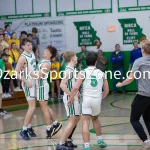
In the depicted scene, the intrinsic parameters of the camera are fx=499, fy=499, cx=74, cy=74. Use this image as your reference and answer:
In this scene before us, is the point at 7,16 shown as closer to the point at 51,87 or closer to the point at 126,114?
the point at 51,87

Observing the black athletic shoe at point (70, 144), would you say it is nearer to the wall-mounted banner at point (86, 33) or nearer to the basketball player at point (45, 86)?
the basketball player at point (45, 86)

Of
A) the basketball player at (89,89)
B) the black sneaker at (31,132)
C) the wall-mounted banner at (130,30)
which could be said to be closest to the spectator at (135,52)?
the wall-mounted banner at (130,30)

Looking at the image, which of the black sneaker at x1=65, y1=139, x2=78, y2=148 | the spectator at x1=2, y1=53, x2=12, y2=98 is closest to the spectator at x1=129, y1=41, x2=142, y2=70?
the spectator at x1=2, y1=53, x2=12, y2=98

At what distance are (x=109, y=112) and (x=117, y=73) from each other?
7.08 metres

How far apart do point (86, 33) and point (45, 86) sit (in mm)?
11862

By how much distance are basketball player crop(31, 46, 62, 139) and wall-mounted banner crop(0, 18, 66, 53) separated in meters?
11.7

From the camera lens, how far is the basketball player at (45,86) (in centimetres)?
1077

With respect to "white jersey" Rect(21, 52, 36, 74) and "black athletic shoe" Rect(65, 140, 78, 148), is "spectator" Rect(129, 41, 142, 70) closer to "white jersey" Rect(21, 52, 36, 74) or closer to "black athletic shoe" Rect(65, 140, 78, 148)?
"white jersey" Rect(21, 52, 36, 74)

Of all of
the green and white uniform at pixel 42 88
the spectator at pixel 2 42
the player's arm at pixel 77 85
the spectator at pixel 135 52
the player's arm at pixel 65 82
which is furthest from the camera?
the spectator at pixel 135 52

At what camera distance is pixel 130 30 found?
2205cm

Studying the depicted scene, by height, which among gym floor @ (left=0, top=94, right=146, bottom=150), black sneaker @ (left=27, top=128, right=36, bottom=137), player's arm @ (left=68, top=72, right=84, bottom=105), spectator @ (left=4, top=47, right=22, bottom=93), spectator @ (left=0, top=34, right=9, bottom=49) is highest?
spectator @ (left=0, top=34, right=9, bottom=49)

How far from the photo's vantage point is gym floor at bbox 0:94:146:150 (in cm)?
989

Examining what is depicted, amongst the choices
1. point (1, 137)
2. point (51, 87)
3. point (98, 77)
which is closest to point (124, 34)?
point (51, 87)

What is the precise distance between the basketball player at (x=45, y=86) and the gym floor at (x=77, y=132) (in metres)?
0.22
